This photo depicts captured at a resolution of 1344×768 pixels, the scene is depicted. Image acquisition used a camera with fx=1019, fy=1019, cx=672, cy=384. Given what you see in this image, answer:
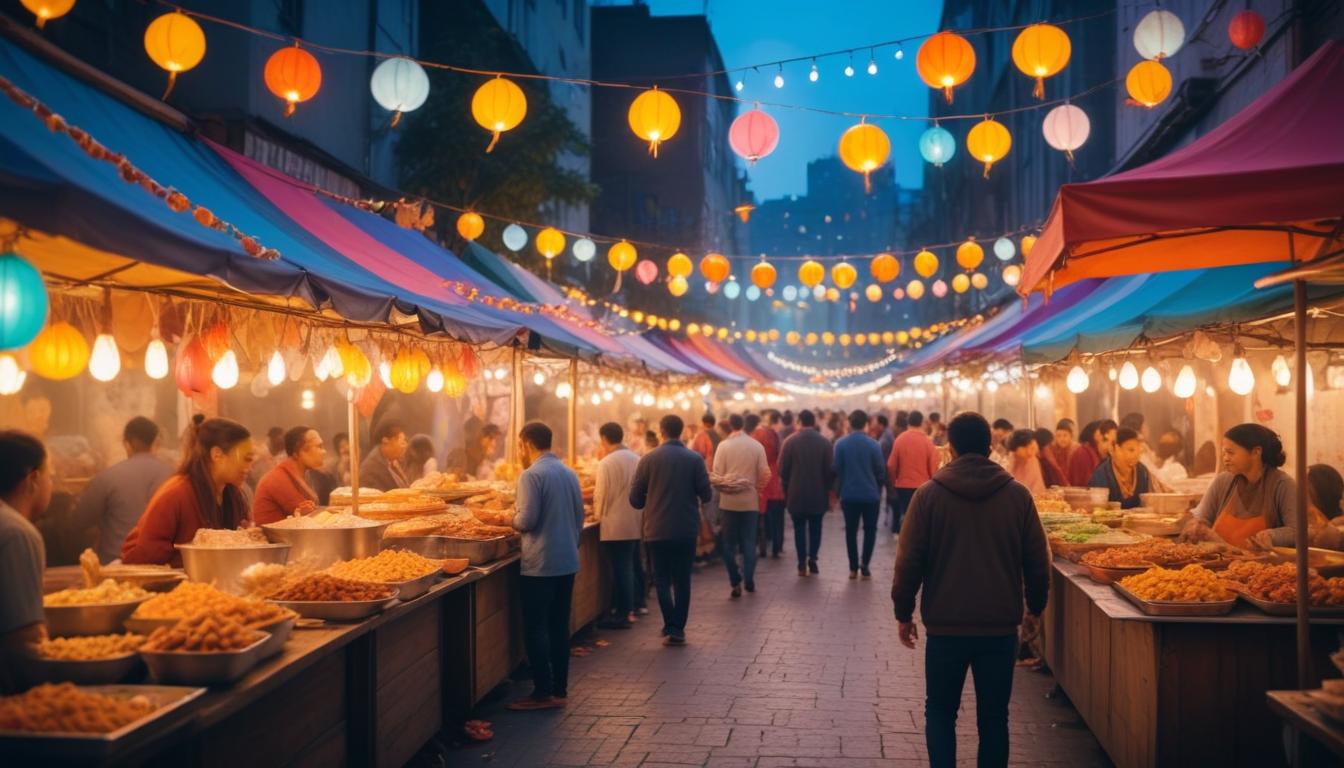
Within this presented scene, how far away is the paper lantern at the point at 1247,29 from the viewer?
34.8 feet

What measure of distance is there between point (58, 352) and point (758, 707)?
5.15m

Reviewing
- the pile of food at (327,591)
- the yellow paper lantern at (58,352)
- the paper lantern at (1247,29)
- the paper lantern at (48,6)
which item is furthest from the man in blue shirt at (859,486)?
the paper lantern at (48,6)

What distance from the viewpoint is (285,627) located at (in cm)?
454

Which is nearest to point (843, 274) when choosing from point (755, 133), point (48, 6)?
point (755, 133)

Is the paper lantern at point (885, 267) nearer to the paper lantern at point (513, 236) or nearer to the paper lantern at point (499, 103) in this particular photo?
the paper lantern at point (513, 236)

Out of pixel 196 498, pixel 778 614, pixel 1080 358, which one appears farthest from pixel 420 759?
pixel 1080 358

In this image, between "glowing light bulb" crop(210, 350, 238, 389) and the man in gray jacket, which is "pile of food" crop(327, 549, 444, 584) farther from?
the man in gray jacket

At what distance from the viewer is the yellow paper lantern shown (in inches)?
220

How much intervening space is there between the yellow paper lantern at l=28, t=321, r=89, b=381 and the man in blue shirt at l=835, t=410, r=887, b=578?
33.0 ft

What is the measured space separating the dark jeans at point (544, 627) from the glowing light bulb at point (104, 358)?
10.6ft

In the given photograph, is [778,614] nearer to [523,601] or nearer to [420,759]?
[523,601]

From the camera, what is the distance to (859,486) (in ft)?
45.7

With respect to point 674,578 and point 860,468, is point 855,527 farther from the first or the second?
point 674,578

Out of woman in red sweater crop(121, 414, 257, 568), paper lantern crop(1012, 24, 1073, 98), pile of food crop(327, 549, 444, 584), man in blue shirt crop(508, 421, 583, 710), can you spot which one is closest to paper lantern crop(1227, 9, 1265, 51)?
paper lantern crop(1012, 24, 1073, 98)
